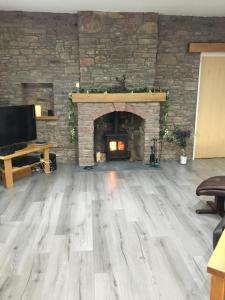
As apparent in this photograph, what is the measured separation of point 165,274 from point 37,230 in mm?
1490

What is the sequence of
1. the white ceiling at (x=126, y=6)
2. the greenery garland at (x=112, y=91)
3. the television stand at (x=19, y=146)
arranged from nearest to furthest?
the white ceiling at (x=126, y=6)
the television stand at (x=19, y=146)
the greenery garland at (x=112, y=91)

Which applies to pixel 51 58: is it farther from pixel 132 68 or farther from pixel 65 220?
pixel 65 220

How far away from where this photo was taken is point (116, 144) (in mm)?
5512

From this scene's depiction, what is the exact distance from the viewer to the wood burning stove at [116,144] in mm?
5453

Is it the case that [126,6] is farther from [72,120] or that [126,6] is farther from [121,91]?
[72,120]

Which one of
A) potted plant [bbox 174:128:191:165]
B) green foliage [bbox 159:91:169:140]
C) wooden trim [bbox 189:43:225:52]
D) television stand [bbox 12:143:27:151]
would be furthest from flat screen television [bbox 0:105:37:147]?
wooden trim [bbox 189:43:225:52]

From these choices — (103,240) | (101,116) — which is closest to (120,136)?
(101,116)

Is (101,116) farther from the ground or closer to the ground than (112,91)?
closer to the ground

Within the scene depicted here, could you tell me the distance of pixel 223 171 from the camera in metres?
5.07

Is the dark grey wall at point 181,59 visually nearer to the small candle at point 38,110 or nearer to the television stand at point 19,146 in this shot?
the small candle at point 38,110

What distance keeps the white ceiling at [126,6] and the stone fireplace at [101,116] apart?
168 centimetres

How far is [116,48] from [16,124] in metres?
2.39

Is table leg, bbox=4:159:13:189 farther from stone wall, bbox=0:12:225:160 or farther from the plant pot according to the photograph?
the plant pot

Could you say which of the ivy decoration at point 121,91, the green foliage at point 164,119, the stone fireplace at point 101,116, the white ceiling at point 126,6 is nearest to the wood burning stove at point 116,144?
the stone fireplace at point 101,116
